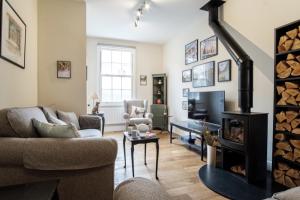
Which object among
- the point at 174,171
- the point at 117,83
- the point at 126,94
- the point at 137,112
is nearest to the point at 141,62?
the point at 117,83

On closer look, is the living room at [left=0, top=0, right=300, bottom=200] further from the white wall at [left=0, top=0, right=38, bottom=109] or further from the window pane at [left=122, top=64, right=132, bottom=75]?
the window pane at [left=122, top=64, right=132, bottom=75]

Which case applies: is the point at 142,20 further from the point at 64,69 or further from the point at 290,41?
the point at 290,41

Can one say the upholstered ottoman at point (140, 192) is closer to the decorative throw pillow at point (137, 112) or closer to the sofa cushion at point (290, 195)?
the sofa cushion at point (290, 195)

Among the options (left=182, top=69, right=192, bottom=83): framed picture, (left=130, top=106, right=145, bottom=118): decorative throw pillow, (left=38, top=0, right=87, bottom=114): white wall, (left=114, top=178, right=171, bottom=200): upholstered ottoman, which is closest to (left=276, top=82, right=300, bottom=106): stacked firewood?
(left=114, top=178, right=171, bottom=200): upholstered ottoman

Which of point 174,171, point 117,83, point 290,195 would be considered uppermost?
point 117,83

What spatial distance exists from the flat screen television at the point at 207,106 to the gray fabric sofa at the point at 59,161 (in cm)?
236

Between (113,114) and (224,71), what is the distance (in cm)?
339

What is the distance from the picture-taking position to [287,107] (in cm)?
214

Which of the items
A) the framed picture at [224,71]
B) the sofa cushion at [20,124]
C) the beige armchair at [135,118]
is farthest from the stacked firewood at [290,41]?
the beige armchair at [135,118]

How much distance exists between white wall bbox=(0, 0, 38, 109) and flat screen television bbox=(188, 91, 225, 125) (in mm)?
3045

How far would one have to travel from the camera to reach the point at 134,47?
5941mm

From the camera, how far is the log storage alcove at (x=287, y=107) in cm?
204

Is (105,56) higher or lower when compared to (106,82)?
higher

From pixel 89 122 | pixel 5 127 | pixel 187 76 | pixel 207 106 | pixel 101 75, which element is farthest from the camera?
pixel 101 75
